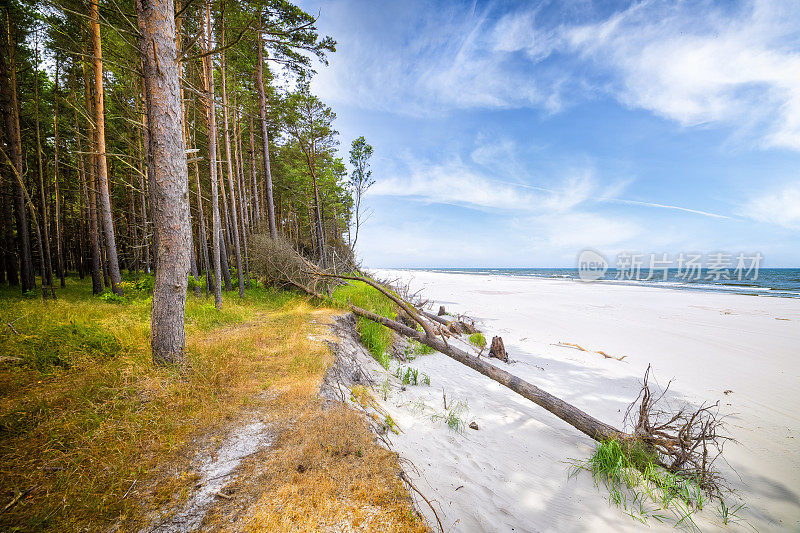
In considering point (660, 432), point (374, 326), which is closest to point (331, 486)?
point (660, 432)

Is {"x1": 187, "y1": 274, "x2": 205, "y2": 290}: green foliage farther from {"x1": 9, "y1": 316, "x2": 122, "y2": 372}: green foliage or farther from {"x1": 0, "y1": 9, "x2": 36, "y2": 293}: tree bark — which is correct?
{"x1": 9, "y1": 316, "x2": 122, "y2": 372}: green foliage

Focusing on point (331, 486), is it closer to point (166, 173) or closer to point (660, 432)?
point (660, 432)

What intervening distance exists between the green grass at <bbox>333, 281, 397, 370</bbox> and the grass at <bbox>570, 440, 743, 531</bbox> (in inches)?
160

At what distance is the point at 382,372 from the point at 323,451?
Answer: 350 centimetres

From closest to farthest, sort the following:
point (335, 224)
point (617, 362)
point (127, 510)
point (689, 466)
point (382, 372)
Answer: point (127, 510) → point (689, 466) → point (382, 372) → point (617, 362) → point (335, 224)

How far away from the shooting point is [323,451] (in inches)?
91.0

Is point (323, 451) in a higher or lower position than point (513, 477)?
higher

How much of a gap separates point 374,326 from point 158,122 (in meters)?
6.08

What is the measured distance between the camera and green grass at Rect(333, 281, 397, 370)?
6777 millimetres

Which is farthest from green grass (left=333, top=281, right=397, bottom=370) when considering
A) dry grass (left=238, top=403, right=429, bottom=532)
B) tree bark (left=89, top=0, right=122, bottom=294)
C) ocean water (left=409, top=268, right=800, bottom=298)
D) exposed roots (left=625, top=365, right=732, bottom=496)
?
ocean water (left=409, top=268, right=800, bottom=298)

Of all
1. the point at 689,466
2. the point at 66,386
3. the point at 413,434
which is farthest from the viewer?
the point at 413,434

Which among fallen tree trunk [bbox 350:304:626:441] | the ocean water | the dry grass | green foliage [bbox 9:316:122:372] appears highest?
green foliage [bbox 9:316:122:372]

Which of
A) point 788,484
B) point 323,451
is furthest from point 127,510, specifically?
point 788,484

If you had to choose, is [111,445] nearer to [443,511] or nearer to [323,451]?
[323,451]
